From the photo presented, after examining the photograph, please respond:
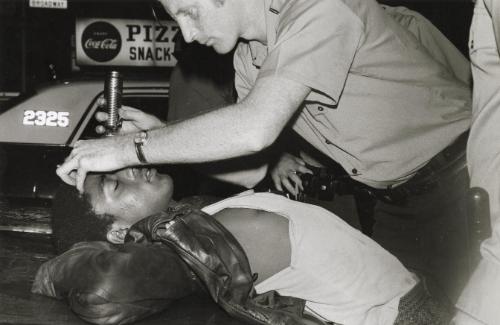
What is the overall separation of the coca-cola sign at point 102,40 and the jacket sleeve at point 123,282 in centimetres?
398

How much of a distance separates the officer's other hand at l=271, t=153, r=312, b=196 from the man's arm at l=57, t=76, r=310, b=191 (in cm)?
96

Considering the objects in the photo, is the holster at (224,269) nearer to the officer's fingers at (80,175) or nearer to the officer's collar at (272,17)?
the officer's fingers at (80,175)

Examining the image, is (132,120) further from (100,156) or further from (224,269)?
(224,269)

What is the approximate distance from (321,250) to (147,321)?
55 centimetres

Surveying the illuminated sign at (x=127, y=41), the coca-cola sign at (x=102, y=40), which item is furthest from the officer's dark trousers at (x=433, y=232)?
the coca-cola sign at (x=102, y=40)

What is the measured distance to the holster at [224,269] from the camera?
1.59 metres

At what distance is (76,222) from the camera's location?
2.26m

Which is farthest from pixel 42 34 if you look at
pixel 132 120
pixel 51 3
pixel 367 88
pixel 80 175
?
pixel 367 88

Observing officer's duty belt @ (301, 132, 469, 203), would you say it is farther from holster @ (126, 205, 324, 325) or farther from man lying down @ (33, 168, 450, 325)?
holster @ (126, 205, 324, 325)

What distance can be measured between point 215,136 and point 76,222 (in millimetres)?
776

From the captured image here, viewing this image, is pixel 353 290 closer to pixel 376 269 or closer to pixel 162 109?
pixel 376 269

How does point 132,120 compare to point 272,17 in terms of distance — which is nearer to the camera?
point 272,17

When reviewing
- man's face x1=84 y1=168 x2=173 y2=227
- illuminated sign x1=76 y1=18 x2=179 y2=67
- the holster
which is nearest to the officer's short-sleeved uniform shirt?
the holster

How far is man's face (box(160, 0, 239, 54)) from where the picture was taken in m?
2.04
